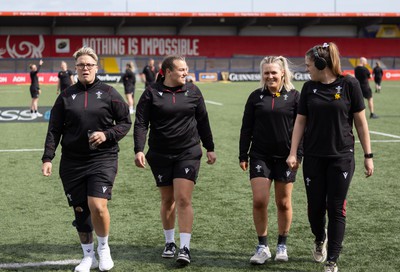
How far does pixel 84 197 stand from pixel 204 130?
1.25 m

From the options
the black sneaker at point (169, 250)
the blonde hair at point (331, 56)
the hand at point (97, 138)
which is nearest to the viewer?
the blonde hair at point (331, 56)

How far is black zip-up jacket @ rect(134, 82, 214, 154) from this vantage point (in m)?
5.46

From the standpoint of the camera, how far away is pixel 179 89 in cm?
552

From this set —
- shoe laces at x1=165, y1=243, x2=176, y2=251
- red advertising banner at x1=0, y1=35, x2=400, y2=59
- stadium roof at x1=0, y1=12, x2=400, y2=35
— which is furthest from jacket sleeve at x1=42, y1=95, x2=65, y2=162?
red advertising banner at x1=0, y1=35, x2=400, y2=59

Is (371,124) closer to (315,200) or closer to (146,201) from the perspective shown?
(146,201)

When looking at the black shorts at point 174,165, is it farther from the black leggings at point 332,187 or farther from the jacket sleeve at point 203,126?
the black leggings at point 332,187

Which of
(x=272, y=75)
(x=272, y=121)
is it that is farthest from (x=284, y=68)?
(x=272, y=121)

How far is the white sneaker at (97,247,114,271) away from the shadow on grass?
9cm

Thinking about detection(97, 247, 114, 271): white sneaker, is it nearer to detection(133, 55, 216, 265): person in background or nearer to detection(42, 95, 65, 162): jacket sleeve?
detection(133, 55, 216, 265): person in background

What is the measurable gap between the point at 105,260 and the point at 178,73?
1661 mm

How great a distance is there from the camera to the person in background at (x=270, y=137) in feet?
17.7

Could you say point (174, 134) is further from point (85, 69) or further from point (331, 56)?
point (331, 56)

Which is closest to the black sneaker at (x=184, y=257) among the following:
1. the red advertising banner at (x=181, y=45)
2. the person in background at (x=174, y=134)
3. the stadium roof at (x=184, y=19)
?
the person in background at (x=174, y=134)

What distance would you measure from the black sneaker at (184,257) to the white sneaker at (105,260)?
56 centimetres
